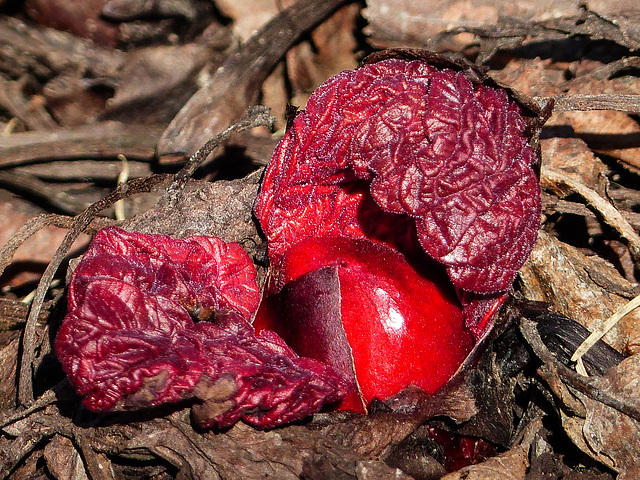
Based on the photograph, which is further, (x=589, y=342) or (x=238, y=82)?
(x=238, y=82)

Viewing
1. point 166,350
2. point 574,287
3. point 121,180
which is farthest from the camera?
point 121,180

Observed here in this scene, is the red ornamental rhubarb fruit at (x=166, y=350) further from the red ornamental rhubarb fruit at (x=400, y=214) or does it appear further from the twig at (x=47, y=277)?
the twig at (x=47, y=277)

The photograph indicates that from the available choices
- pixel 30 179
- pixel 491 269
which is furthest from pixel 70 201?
pixel 491 269

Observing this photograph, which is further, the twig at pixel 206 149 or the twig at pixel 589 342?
the twig at pixel 206 149

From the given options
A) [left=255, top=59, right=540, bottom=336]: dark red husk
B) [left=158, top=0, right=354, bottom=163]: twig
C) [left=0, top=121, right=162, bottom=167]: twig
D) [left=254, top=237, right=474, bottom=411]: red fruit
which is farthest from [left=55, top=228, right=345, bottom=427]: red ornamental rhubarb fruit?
[left=0, top=121, right=162, bottom=167]: twig

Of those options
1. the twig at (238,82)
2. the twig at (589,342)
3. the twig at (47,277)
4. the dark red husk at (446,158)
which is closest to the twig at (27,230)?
the twig at (47,277)

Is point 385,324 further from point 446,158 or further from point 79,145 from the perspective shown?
point 79,145

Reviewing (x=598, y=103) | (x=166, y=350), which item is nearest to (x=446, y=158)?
(x=598, y=103)
